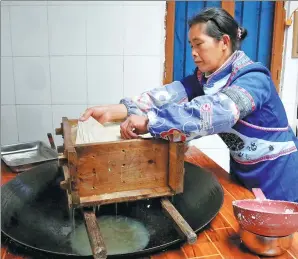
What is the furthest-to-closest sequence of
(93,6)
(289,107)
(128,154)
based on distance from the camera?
1. (289,107)
2. (93,6)
3. (128,154)

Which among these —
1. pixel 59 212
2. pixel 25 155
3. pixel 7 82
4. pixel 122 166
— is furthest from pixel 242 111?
pixel 7 82

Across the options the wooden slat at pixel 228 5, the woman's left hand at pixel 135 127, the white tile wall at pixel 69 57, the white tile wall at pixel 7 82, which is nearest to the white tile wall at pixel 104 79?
the white tile wall at pixel 69 57

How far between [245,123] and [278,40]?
74.7 inches

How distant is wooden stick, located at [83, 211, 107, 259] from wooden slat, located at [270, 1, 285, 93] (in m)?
2.47

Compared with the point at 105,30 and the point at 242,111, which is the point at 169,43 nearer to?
the point at 105,30

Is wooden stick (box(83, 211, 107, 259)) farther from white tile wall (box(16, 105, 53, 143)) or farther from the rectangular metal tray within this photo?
white tile wall (box(16, 105, 53, 143))

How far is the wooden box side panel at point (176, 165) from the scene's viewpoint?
110 cm

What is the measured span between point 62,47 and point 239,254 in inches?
90.8

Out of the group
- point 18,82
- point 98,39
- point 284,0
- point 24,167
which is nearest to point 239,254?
point 24,167

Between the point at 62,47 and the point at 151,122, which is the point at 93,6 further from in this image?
the point at 151,122

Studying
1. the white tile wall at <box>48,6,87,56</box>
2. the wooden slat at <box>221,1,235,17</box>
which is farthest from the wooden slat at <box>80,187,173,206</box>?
the wooden slat at <box>221,1,235,17</box>

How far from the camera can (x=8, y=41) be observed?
8.84 feet

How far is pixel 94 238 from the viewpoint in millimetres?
848

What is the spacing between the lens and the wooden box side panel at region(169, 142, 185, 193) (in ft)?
3.62
